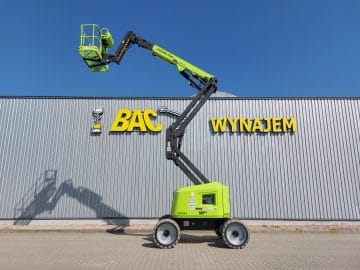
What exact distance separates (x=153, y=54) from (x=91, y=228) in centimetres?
1043

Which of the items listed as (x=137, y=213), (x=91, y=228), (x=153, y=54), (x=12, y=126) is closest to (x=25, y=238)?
(x=91, y=228)

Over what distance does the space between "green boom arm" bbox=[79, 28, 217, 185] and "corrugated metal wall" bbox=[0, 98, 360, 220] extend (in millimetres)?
4615

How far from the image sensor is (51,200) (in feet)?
66.1

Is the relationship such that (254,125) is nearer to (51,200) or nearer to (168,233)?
(168,233)

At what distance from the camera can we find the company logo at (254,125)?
20859 millimetres

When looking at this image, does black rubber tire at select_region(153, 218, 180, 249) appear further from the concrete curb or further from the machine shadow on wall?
the machine shadow on wall

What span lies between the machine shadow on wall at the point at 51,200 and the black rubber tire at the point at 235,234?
853 centimetres

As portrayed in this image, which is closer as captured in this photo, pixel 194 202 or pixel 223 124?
pixel 194 202

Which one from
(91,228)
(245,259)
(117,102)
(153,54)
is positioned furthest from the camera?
(117,102)

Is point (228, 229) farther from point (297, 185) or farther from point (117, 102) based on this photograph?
point (117, 102)

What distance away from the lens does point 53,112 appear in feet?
69.9

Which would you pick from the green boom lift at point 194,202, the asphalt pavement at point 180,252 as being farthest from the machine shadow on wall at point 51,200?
the green boom lift at point 194,202

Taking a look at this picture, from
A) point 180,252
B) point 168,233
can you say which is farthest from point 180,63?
point 180,252

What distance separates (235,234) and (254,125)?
30.5ft
